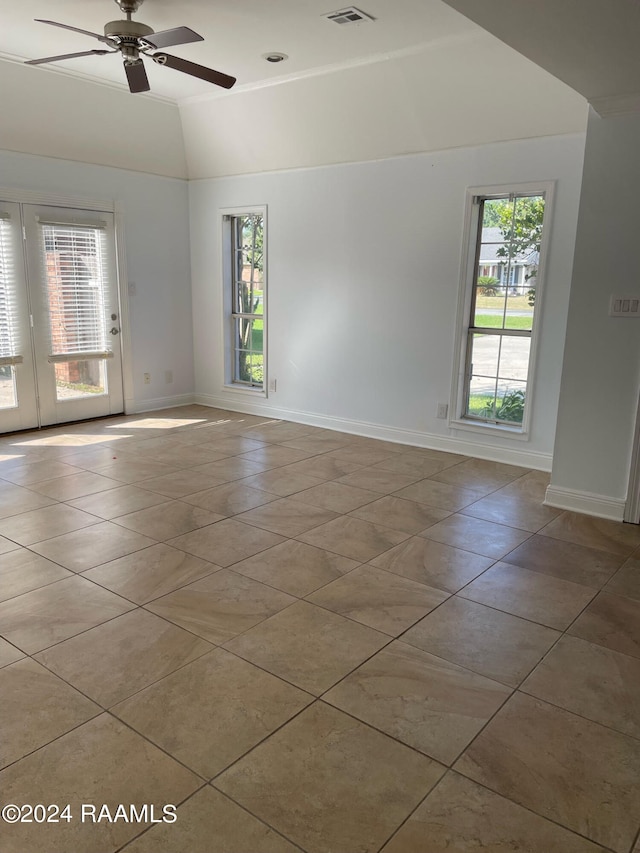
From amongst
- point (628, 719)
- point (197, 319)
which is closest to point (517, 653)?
point (628, 719)

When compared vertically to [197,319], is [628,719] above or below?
below

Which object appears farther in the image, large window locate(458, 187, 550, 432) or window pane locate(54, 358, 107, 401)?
window pane locate(54, 358, 107, 401)

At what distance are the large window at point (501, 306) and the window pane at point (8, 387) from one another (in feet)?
12.7

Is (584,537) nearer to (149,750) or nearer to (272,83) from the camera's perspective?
(149,750)

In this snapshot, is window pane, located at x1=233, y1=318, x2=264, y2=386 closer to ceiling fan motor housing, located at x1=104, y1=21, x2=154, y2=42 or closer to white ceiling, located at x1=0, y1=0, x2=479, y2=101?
white ceiling, located at x1=0, y1=0, x2=479, y2=101

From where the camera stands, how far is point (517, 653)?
2473 mm

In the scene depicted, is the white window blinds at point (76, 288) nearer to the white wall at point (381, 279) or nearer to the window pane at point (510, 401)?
the white wall at point (381, 279)

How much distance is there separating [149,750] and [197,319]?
5636mm

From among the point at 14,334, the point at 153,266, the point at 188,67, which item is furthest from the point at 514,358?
the point at 14,334

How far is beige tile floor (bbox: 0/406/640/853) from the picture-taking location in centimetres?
171

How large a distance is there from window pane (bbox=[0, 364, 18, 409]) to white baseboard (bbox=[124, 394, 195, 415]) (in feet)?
3.88

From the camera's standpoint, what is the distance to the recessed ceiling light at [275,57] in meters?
4.46

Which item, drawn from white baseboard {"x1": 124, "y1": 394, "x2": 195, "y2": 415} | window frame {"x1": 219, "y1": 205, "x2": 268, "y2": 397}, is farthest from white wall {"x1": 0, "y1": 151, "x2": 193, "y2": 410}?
window frame {"x1": 219, "y1": 205, "x2": 268, "y2": 397}

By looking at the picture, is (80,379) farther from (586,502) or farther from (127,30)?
(586,502)
